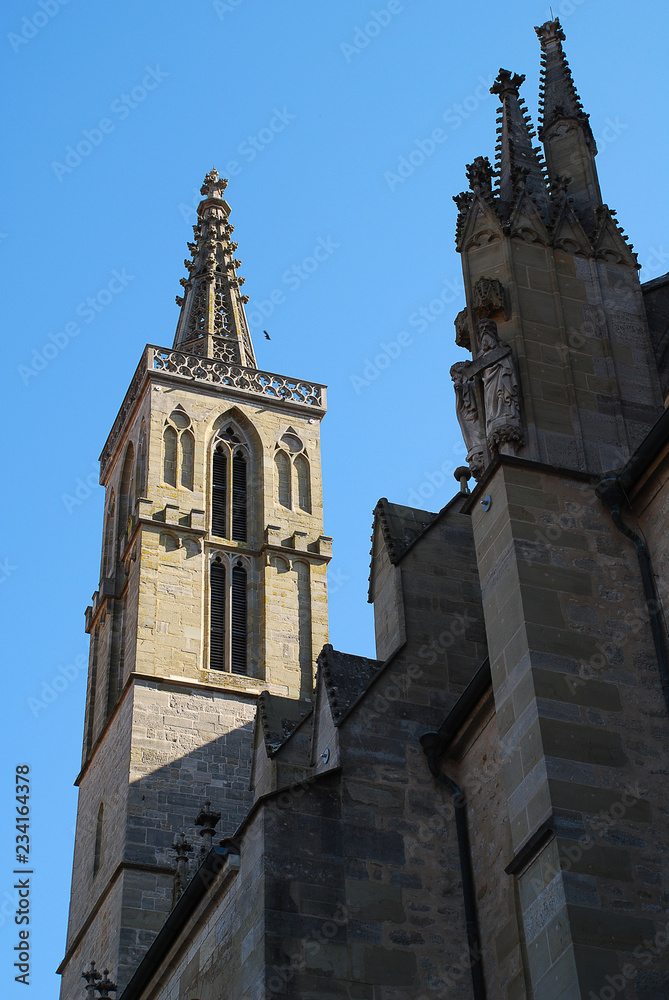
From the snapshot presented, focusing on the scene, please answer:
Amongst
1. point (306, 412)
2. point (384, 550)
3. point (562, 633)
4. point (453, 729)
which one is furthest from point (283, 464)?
point (562, 633)

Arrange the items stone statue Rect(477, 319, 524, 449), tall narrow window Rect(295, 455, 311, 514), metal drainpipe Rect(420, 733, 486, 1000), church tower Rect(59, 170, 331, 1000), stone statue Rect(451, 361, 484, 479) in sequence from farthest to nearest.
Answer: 1. tall narrow window Rect(295, 455, 311, 514)
2. church tower Rect(59, 170, 331, 1000)
3. stone statue Rect(451, 361, 484, 479)
4. metal drainpipe Rect(420, 733, 486, 1000)
5. stone statue Rect(477, 319, 524, 449)

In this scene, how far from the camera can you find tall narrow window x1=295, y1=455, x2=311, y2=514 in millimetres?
36656

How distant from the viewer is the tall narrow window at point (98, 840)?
3031 cm

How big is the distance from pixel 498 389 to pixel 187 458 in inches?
915

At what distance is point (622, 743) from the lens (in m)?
11.4

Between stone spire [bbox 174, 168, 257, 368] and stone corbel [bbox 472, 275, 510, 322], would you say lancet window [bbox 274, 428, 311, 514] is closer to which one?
stone spire [bbox 174, 168, 257, 368]

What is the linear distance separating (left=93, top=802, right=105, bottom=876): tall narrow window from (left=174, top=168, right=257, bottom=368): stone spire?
40.7ft

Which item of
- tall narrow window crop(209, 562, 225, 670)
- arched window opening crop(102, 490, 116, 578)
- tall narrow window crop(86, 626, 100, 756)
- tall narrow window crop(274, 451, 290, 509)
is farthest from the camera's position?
arched window opening crop(102, 490, 116, 578)

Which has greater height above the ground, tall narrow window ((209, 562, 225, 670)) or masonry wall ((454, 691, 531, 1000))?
tall narrow window ((209, 562, 225, 670))

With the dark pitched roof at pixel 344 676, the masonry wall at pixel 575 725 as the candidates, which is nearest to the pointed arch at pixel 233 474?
the dark pitched roof at pixel 344 676

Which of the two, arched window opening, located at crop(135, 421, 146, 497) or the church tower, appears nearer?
the church tower

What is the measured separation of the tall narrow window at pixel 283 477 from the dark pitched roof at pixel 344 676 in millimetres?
19680

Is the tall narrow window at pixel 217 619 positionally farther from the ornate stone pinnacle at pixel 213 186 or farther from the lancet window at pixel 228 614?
the ornate stone pinnacle at pixel 213 186

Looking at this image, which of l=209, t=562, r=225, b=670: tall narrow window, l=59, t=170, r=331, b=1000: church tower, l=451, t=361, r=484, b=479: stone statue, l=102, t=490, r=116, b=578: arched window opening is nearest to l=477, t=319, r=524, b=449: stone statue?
l=451, t=361, r=484, b=479: stone statue
